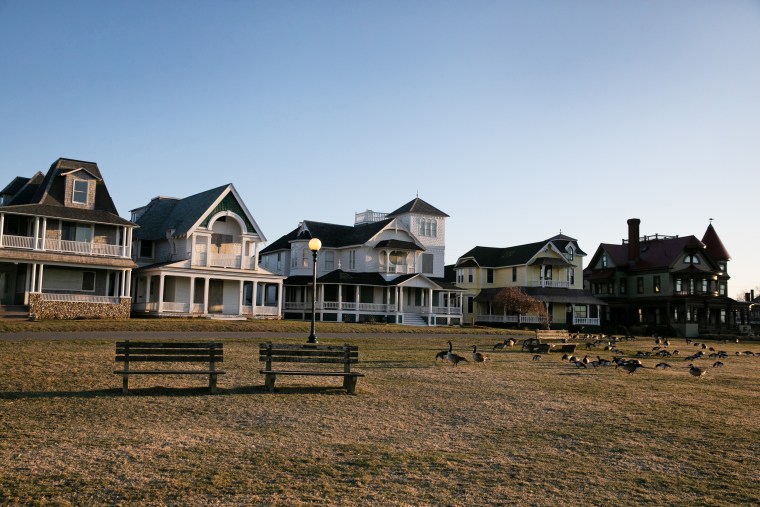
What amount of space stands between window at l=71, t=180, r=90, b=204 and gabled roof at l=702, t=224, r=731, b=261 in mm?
65144

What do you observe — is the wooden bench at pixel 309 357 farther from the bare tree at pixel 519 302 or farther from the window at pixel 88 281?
the bare tree at pixel 519 302

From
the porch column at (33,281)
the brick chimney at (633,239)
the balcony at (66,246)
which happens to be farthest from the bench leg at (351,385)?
the brick chimney at (633,239)

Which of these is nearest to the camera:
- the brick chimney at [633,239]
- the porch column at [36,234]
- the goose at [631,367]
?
the goose at [631,367]

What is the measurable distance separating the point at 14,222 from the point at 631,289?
6025cm

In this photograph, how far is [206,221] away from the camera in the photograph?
47062mm

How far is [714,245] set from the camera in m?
76.6

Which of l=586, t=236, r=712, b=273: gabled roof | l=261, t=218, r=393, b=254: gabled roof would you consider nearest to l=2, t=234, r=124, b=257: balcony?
l=261, t=218, r=393, b=254: gabled roof

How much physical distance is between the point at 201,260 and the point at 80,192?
→ 8.79 meters

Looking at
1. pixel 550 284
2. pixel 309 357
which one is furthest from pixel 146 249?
pixel 309 357

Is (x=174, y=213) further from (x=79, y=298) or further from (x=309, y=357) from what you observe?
(x=309, y=357)

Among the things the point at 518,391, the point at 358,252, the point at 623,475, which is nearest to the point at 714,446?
the point at 623,475

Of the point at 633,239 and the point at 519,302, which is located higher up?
the point at 633,239

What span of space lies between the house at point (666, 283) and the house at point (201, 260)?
40576 mm

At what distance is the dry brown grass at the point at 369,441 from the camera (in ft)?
25.8
